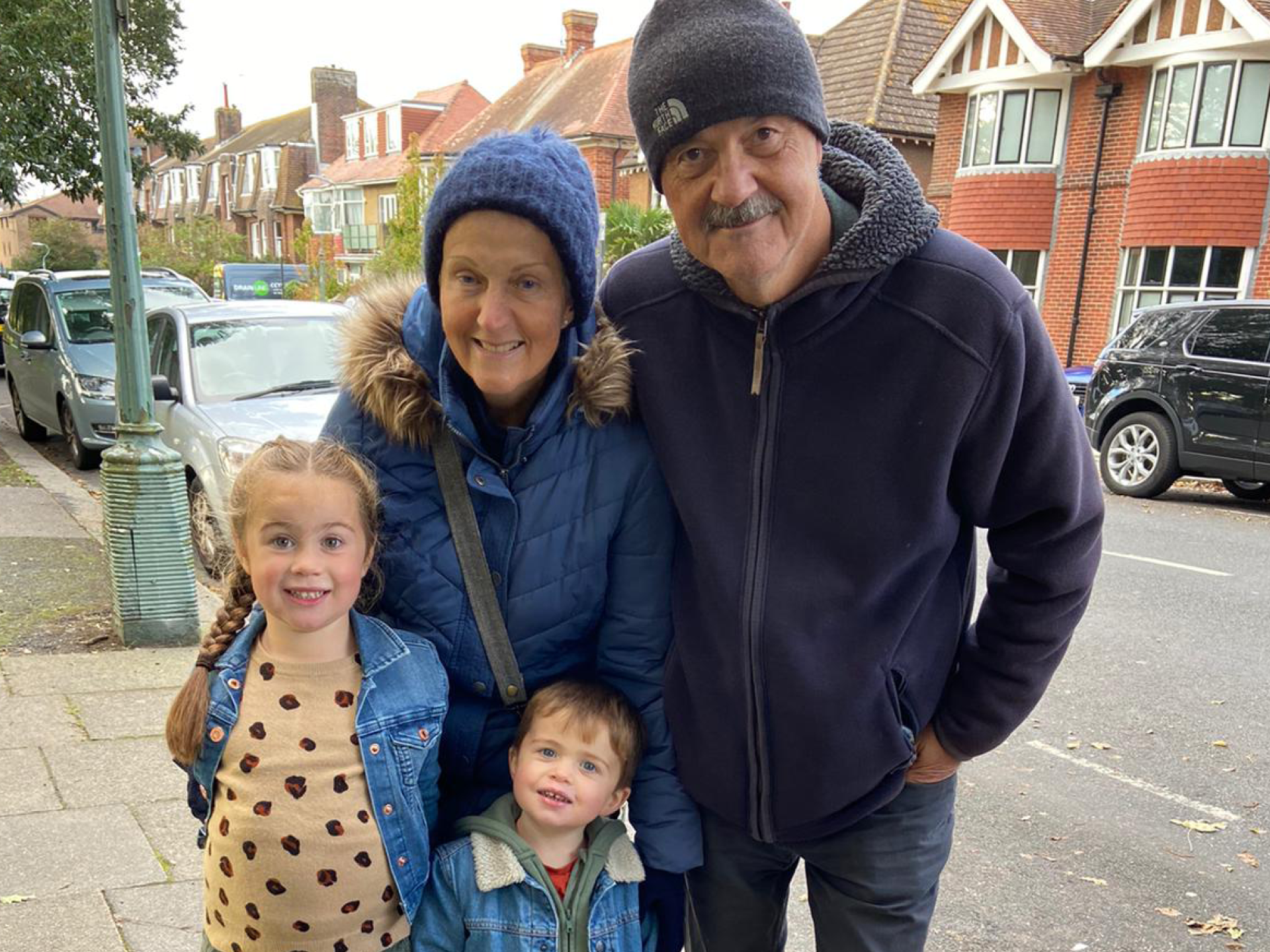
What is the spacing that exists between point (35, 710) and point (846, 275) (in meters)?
3.98

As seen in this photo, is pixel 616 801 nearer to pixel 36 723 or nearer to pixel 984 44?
pixel 36 723

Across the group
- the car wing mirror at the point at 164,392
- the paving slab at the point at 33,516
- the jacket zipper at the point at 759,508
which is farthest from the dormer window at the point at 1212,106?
the jacket zipper at the point at 759,508

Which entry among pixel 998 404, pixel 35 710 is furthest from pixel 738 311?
pixel 35 710

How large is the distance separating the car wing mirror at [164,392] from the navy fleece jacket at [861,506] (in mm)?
6026

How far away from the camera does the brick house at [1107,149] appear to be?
15664 mm

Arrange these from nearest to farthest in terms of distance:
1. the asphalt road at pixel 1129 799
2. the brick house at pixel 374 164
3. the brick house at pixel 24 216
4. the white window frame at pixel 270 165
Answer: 1. the asphalt road at pixel 1129 799
2. the brick house at pixel 374 164
3. the white window frame at pixel 270 165
4. the brick house at pixel 24 216

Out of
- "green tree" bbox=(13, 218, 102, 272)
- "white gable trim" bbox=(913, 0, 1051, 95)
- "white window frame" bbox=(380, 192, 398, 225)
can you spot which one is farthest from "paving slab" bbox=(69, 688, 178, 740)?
"green tree" bbox=(13, 218, 102, 272)

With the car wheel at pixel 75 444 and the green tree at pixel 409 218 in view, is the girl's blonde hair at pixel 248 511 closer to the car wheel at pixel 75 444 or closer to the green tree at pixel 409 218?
the car wheel at pixel 75 444

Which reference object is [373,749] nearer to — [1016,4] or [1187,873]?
[1187,873]

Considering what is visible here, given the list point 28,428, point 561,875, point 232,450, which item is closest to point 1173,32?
point 232,450

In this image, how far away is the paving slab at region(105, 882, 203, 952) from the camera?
2705mm

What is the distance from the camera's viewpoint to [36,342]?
10477 mm

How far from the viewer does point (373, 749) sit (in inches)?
69.7

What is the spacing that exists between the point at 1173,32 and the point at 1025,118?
2.72 meters
